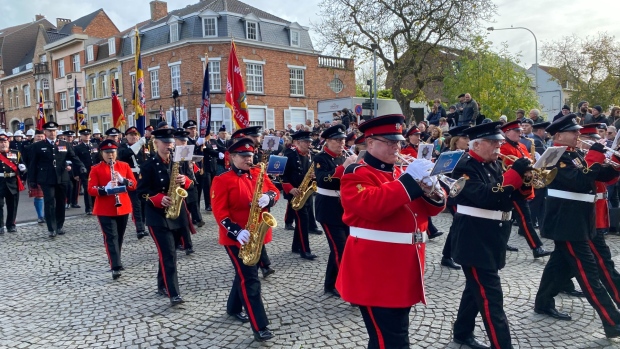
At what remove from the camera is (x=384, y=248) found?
335 centimetres

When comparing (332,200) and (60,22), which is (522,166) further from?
(60,22)

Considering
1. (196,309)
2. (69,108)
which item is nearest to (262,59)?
(69,108)

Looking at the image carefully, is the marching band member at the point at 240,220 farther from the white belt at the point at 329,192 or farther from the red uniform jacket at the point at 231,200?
the white belt at the point at 329,192

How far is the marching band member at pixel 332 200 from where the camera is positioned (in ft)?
20.0

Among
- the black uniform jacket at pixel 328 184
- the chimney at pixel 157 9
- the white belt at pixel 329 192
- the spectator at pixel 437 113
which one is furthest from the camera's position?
the chimney at pixel 157 9

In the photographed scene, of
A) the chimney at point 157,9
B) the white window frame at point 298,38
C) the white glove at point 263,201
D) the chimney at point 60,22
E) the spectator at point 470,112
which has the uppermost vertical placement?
the chimney at point 60,22

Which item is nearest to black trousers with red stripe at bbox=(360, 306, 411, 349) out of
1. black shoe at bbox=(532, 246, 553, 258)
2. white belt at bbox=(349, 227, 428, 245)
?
white belt at bbox=(349, 227, 428, 245)

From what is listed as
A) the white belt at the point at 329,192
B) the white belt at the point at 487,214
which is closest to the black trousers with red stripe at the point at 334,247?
the white belt at the point at 329,192

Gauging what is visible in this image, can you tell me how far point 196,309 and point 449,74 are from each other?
24.9 metres

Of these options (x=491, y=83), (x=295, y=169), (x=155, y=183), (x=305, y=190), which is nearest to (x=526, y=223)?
(x=305, y=190)

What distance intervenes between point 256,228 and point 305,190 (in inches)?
111

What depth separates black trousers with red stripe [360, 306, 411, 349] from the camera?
331 centimetres

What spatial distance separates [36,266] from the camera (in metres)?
8.23

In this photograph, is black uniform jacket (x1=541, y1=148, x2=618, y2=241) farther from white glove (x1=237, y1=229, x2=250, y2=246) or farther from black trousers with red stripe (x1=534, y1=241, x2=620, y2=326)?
white glove (x1=237, y1=229, x2=250, y2=246)
